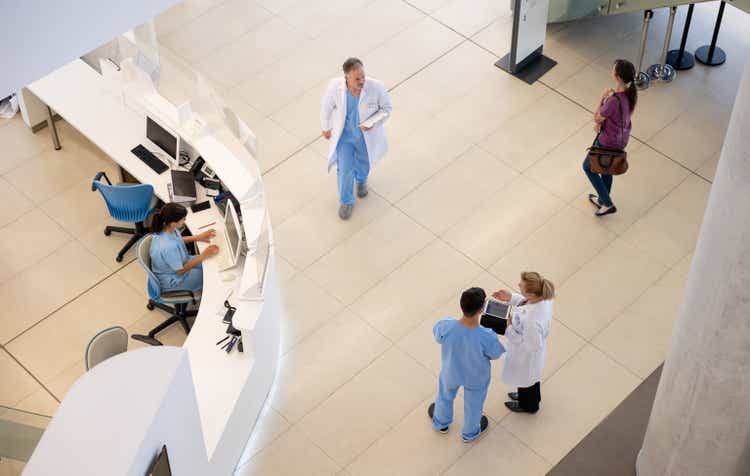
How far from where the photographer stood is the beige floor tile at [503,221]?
26.0ft

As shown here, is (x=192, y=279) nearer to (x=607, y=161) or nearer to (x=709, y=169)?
(x=607, y=161)

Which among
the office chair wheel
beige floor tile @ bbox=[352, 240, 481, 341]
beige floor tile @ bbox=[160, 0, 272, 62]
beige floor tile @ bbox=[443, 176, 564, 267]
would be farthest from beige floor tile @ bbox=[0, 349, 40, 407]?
beige floor tile @ bbox=[160, 0, 272, 62]

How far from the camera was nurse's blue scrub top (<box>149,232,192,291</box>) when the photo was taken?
695 cm

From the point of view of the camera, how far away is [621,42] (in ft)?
31.7

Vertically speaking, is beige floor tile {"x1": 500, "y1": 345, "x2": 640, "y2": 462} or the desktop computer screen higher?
the desktop computer screen

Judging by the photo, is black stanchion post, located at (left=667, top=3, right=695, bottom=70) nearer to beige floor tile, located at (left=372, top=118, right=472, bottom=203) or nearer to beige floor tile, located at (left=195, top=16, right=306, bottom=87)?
beige floor tile, located at (left=372, top=118, right=472, bottom=203)

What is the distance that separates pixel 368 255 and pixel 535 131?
2.02m

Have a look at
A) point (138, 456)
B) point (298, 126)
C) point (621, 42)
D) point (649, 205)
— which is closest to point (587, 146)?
point (649, 205)

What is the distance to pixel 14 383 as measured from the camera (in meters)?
7.31

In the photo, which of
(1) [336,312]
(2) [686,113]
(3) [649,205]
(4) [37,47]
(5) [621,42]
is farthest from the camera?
(5) [621,42]

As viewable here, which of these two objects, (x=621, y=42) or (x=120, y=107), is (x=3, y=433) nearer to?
(x=120, y=107)

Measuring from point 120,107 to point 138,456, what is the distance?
181 inches

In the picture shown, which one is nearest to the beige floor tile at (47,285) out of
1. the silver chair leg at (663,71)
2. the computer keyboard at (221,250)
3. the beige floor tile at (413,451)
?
the computer keyboard at (221,250)

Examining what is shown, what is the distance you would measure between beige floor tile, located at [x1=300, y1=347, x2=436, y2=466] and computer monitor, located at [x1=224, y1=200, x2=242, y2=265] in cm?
120
